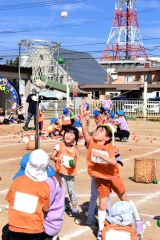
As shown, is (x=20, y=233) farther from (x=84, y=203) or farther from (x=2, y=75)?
(x=2, y=75)

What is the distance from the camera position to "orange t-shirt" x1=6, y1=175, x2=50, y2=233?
162 inches

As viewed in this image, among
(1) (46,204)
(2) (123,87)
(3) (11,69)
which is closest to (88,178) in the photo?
(1) (46,204)

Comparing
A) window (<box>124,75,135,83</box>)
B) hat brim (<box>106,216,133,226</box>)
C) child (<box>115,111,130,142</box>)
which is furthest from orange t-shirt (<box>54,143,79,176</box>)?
window (<box>124,75,135,83</box>)

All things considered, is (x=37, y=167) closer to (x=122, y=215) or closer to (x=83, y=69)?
(x=122, y=215)

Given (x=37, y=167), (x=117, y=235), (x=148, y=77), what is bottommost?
(x=117, y=235)

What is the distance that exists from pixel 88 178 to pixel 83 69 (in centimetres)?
6457

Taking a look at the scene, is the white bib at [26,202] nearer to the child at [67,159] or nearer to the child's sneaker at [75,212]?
the child at [67,159]

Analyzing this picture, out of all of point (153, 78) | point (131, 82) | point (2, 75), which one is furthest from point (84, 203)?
point (131, 82)

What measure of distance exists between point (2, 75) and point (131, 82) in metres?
26.6

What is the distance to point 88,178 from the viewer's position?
1029 centimetres

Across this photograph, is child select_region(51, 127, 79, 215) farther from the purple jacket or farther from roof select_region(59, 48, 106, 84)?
roof select_region(59, 48, 106, 84)

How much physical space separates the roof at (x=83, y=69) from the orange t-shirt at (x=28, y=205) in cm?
6366

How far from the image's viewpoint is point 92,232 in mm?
6453

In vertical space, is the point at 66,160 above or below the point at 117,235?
above
